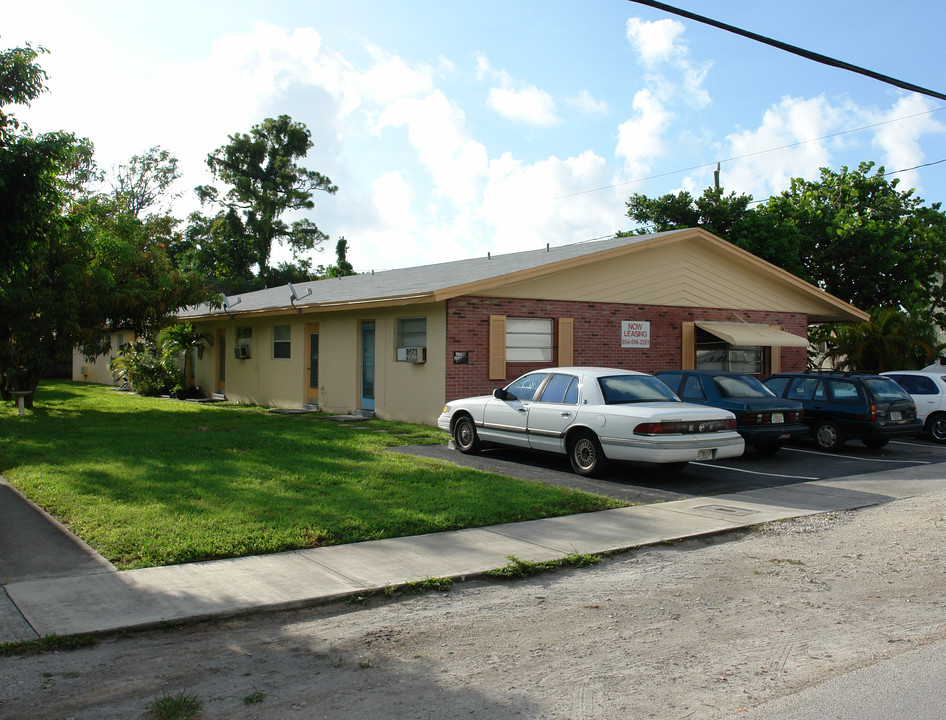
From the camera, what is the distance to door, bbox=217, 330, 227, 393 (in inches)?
991

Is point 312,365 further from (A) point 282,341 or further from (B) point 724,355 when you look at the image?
(B) point 724,355

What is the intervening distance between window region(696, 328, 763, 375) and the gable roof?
6.95 ft

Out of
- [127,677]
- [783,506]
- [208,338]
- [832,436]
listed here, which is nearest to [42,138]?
[127,677]

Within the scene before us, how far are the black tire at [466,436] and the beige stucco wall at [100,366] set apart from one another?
21551 mm

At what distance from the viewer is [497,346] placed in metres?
16.6

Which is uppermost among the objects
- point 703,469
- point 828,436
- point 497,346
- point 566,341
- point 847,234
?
point 847,234

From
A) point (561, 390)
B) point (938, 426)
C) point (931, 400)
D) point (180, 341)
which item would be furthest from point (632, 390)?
point (180, 341)

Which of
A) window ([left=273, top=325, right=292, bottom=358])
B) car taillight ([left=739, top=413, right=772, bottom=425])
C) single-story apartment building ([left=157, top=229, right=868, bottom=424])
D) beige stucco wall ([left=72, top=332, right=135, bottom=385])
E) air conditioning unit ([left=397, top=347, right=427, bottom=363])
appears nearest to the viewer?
car taillight ([left=739, top=413, right=772, bottom=425])

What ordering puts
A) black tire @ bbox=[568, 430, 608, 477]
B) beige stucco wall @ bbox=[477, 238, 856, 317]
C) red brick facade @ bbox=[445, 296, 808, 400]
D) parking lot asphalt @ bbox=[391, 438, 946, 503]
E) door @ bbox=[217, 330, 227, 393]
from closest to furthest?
parking lot asphalt @ bbox=[391, 438, 946, 503] < black tire @ bbox=[568, 430, 608, 477] < red brick facade @ bbox=[445, 296, 808, 400] < beige stucco wall @ bbox=[477, 238, 856, 317] < door @ bbox=[217, 330, 227, 393]

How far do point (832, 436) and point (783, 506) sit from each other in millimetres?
5892

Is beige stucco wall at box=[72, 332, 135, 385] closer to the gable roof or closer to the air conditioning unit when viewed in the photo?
the gable roof

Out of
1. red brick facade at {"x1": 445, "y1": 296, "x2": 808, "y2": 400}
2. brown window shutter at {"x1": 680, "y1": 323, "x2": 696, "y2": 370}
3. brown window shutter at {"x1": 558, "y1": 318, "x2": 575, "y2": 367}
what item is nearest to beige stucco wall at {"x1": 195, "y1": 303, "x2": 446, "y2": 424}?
red brick facade at {"x1": 445, "y1": 296, "x2": 808, "y2": 400}

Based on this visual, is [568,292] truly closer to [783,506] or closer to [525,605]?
[783,506]

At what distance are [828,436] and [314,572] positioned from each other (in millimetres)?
11388
